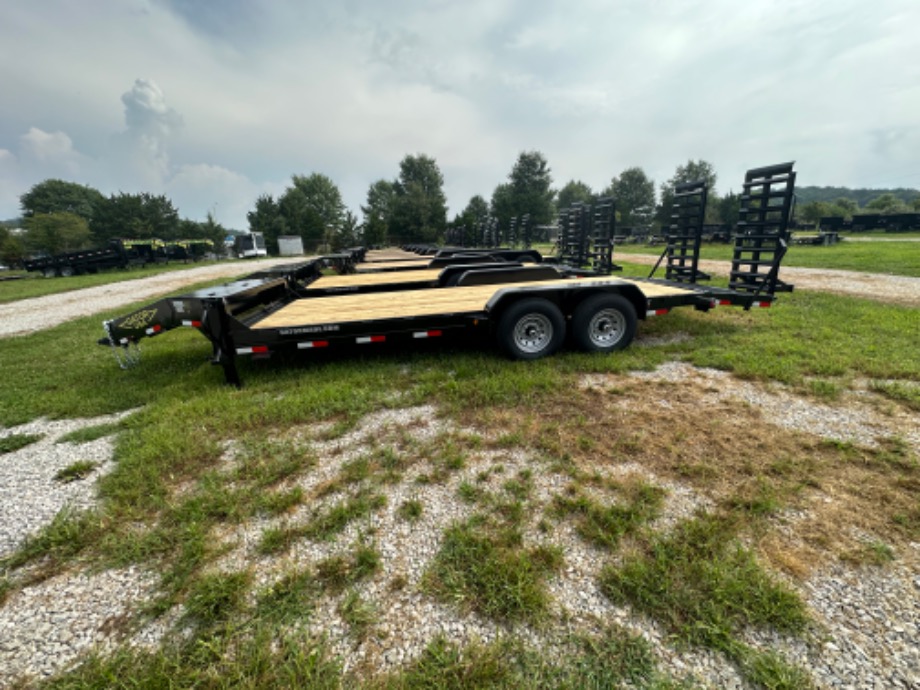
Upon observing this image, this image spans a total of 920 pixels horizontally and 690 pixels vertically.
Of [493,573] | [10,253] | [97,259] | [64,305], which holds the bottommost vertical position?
[64,305]

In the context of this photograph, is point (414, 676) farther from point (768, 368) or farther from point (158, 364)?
point (158, 364)

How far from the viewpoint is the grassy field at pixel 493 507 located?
167cm

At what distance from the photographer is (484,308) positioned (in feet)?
16.0

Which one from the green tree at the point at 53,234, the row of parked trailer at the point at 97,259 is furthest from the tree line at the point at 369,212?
the row of parked trailer at the point at 97,259

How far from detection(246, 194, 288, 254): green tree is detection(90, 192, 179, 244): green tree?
13576 mm

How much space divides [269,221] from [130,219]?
66.0 feet

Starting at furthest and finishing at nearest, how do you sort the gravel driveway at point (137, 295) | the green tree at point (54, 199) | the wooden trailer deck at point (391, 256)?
the green tree at point (54, 199)
the wooden trailer deck at point (391, 256)
the gravel driveway at point (137, 295)

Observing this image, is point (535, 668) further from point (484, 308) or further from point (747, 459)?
point (484, 308)

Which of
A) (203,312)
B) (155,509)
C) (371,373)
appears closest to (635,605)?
(155,509)

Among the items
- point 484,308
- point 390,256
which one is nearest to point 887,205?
point 390,256

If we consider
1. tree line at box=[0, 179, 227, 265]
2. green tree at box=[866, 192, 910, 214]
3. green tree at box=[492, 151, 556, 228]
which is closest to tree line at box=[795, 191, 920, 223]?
green tree at box=[866, 192, 910, 214]

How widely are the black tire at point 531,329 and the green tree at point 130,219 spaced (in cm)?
6531

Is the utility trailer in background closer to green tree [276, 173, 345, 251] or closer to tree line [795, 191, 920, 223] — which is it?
green tree [276, 173, 345, 251]

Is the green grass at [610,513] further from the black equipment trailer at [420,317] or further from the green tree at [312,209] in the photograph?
the green tree at [312,209]
